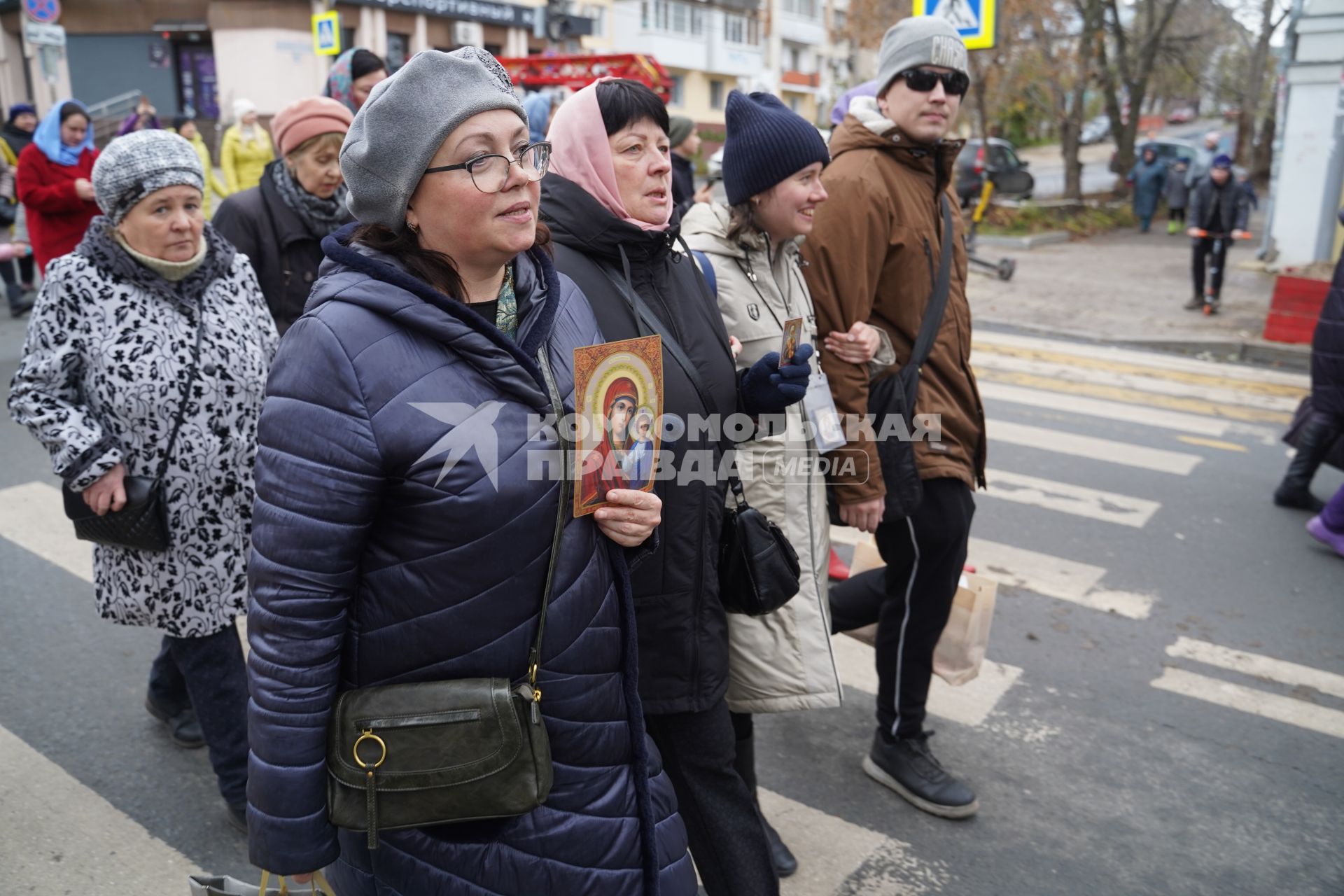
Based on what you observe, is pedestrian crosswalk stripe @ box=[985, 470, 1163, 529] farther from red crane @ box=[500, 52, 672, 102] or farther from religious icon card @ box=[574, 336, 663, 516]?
red crane @ box=[500, 52, 672, 102]

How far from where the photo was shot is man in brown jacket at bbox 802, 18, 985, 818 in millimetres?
3135

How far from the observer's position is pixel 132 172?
9.94ft

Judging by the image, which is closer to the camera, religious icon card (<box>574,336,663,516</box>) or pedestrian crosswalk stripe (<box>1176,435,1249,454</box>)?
religious icon card (<box>574,336,663,516</box>)

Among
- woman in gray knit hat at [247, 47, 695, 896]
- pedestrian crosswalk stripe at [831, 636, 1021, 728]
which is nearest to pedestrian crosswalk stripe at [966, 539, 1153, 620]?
pedestrian crosswalk stripe at [831, 636, 1021, 728]

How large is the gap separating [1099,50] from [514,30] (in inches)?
980

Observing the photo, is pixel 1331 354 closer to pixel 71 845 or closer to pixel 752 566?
pixel 752 566

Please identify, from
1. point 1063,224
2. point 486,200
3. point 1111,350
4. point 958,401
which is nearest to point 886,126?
point 958,401

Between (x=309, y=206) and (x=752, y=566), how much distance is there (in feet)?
8.25

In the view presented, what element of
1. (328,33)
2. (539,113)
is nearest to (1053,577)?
(539,113)

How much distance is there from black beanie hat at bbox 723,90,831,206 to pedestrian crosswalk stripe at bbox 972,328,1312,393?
817 cm

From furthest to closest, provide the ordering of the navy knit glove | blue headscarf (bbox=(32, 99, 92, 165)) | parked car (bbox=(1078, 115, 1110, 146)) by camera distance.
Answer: parked car (bbox=(1078, 115, 1110, 146)) → blue headscarf (bbox=(32, 99, 92, 165)) → the navy knit glove

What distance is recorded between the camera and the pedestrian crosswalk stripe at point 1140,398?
8633mm

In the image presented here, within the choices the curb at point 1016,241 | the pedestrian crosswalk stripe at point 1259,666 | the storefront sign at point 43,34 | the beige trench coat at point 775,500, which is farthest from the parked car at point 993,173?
the beige trench coat at point 775,500

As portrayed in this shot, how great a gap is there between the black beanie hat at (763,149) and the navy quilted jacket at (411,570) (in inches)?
43.1
